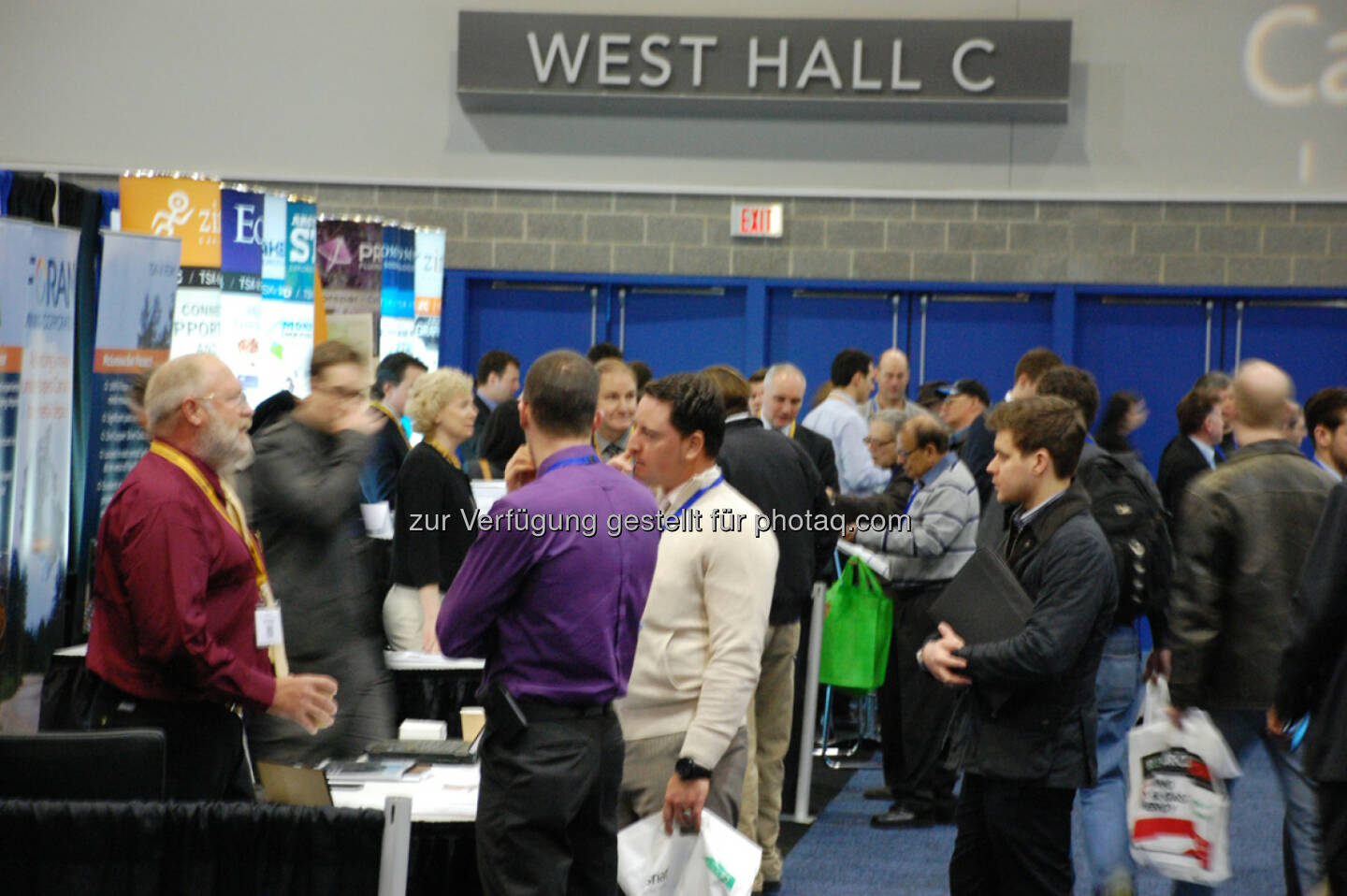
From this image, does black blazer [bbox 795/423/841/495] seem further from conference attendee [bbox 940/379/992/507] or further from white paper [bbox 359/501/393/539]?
white paper [bbox 359/501/393/539]

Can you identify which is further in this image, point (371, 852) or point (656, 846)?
point (656, 846)

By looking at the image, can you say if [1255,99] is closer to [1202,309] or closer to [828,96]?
[1202,309]

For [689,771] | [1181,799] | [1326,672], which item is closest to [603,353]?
[1181,799]

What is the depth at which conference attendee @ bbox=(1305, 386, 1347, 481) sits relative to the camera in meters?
4.23

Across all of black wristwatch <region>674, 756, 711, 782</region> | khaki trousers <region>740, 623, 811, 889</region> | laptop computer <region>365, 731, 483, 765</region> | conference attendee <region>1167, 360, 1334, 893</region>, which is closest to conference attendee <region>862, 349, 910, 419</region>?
khaki trousers <region>740, 623, 811, 889</region>

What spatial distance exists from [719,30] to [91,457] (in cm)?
557

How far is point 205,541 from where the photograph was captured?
2.81m

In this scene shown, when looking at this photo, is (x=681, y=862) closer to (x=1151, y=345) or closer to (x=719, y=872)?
(x=719, y=872)

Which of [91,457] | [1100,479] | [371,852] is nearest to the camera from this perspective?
[371,852]

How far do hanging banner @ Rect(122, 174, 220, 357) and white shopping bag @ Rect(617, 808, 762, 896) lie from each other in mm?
3802

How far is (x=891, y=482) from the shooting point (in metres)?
5.84

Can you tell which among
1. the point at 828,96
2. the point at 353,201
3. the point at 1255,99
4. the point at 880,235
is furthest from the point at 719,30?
the point at 1255,99

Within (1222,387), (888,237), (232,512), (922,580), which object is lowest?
(922,580)

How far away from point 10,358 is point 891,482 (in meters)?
3.39
